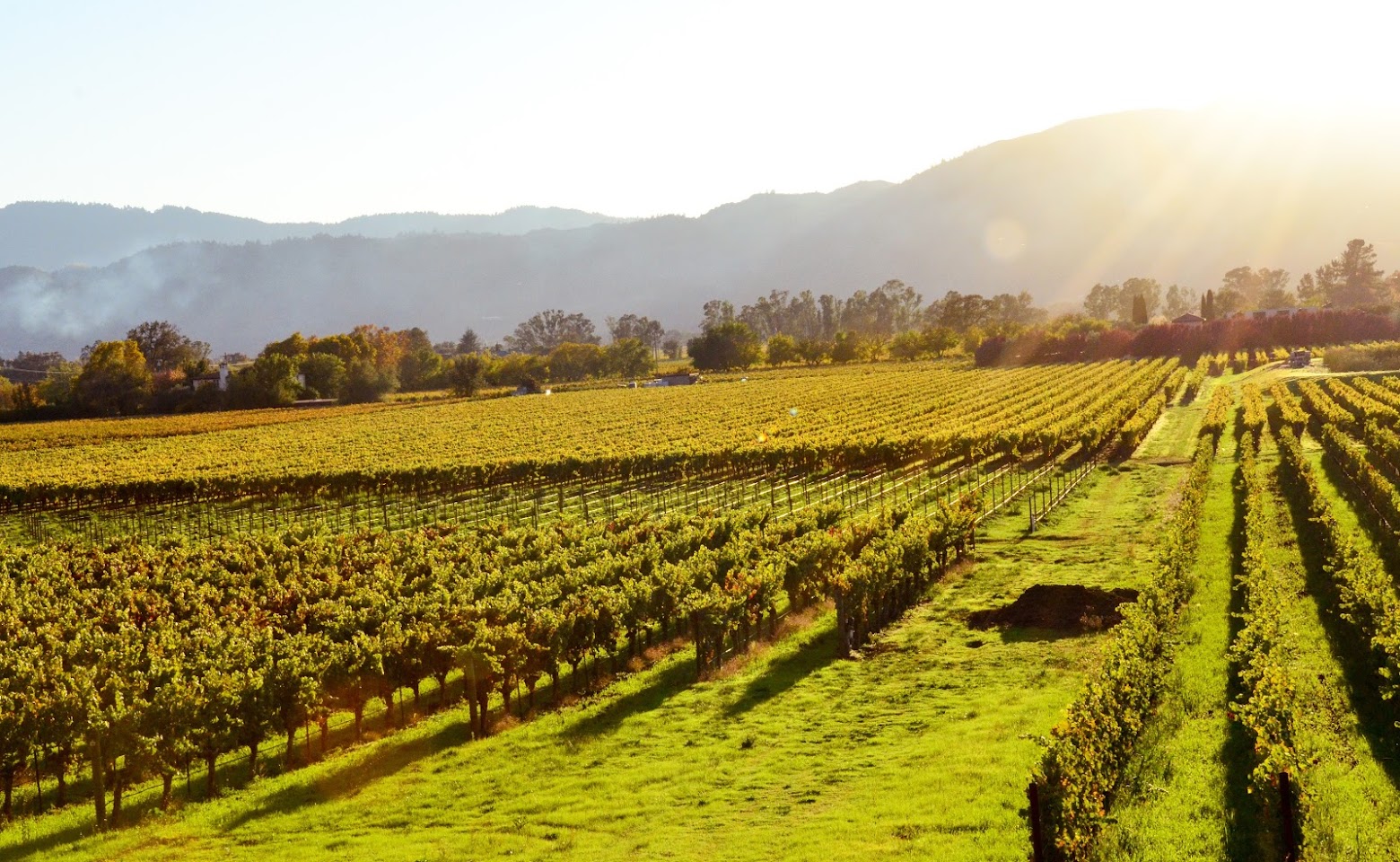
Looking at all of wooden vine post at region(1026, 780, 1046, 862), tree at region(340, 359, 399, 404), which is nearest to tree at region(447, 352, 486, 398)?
tree at region(340, 359, 399, 404)

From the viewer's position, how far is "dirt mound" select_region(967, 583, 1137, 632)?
95.6 ft

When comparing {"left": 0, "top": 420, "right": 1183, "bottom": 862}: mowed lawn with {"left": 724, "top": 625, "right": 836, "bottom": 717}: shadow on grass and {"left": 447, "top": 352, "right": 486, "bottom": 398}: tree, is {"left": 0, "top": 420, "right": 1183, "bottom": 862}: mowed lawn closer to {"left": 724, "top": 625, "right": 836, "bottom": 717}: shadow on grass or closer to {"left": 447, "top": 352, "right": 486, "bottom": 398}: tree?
{"left": 724, "top": 625, "right": 836, "bottom": 717}: shadow on grass

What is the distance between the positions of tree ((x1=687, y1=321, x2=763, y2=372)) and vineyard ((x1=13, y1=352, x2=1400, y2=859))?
443ft

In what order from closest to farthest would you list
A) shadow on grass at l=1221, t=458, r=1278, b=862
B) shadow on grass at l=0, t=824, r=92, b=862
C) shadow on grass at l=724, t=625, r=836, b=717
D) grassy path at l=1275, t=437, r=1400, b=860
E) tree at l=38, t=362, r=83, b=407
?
grassy path at l=1275, t=437, r=1400, b=860, shadow on grass at l=1221, t=458, r=1278, b=862, shadow on grass at l=0, t=824, r=92, b=862, shadow on grass at l=724, t=625, r=836, b=717, tree at l=38, t=362, r=83, b=407

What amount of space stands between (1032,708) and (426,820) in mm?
12679

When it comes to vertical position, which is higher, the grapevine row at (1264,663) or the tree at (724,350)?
the tree at (724,350)

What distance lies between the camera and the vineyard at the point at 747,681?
18.2 meters

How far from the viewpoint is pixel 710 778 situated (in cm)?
2100

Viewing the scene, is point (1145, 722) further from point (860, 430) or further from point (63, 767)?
point (860, 430)

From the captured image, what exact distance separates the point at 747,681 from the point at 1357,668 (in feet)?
45.0

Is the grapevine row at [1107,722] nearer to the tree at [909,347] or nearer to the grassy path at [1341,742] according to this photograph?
the grassy path at [1341,742]

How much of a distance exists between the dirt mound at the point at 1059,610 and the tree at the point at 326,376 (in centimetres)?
13846

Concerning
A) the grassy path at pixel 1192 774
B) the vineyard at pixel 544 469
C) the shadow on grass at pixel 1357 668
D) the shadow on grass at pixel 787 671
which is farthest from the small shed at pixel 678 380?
the grassy path at pixel 1192 774

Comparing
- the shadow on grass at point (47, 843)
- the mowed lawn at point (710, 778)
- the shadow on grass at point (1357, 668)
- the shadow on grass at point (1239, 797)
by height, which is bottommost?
the shadow on grass at point (47, 843)
